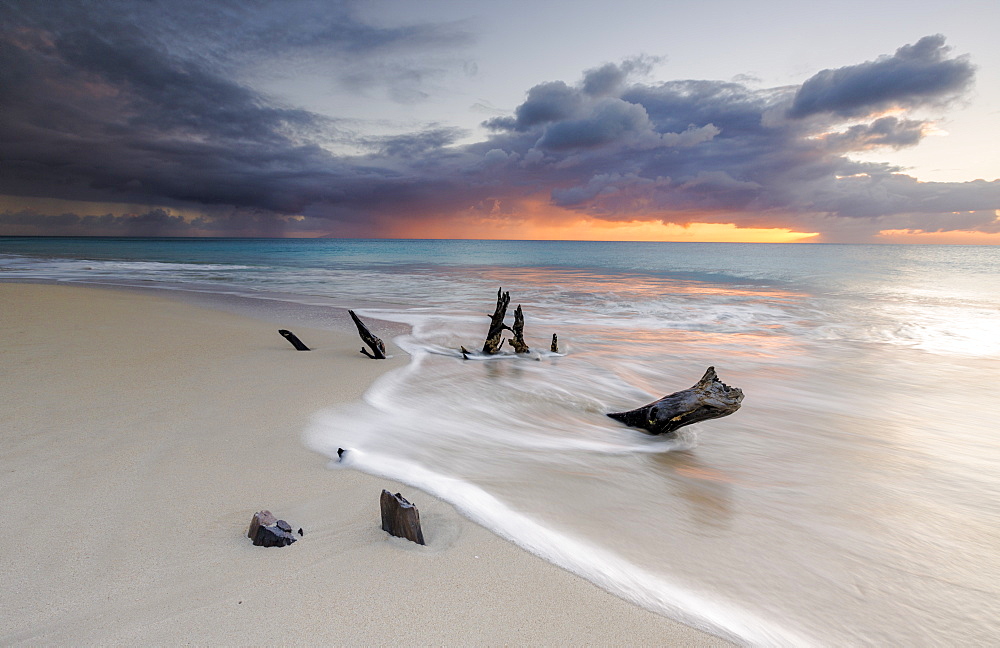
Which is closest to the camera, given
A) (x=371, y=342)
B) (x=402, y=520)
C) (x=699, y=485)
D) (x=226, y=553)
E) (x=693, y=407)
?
(x=226, y=553)

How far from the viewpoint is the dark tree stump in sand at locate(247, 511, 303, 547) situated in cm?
202

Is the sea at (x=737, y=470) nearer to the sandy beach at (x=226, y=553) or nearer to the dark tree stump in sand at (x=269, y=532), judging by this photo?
the sandy beach at (x=226, y=553)

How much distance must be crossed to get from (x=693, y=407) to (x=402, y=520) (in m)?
2.67

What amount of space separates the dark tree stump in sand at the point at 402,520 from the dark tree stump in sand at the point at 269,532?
0.40 metres

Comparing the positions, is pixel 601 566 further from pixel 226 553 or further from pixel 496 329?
pixel 496 329

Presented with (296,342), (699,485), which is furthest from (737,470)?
(296,342)

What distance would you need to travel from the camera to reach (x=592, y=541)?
2.37 m

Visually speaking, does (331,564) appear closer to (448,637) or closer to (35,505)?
(448,637)

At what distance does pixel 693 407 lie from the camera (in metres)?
3.85

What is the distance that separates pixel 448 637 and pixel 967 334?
44.6ft

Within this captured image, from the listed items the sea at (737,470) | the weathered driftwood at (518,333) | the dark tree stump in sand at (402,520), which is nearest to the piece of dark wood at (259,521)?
the dark tree stump in sand at (402,520)

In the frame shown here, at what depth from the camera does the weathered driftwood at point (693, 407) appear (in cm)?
375

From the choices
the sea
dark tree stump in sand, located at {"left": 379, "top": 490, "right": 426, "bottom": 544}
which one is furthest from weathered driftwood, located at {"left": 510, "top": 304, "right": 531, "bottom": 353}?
dark tree stump in sand, located at {"left": 379, "top": 490, "right": 426, "bottom": 544}

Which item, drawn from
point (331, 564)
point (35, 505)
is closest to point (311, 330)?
point (35, 505)
